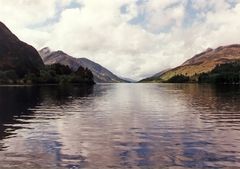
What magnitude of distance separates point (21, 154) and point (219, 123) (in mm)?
31353

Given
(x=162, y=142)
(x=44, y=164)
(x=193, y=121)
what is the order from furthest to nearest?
(x=193, y=121) → (x=162, y=142) → (x=44, y=164)

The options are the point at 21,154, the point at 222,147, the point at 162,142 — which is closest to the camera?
the point at 21,154

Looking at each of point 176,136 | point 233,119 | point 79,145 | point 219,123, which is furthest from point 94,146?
point 233,119

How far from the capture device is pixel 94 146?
36.1 metres

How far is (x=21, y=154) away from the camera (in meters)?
32.2

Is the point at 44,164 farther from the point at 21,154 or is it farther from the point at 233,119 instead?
the point at 233,119

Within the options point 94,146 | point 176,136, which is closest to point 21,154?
point 94,146

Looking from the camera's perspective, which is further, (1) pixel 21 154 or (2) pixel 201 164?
(1) pixel 21 154

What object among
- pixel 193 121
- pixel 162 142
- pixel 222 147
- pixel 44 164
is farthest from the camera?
pixel 193 121

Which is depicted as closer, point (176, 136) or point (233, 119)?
point (176, 136)

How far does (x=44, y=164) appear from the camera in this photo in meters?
28.5

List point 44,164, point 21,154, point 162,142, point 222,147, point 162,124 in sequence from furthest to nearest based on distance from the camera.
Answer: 1. point 162,124
2. point 162,142
3. point 222,147
4. point 21,154
5. point 44,164

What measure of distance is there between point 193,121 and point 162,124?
20.4 feet

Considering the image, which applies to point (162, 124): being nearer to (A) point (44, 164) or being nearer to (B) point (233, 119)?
(B) point (233, 119)
